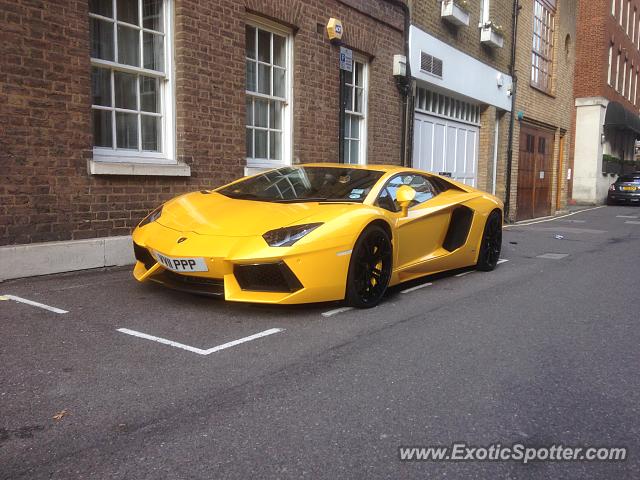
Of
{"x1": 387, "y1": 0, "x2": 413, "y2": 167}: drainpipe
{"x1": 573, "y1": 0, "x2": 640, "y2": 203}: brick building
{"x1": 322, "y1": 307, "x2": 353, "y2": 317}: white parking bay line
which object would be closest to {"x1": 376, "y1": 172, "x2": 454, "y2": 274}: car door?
{"x1": 322, "y1": 307, "x2": 353, "y2": 317}: white parking bay line

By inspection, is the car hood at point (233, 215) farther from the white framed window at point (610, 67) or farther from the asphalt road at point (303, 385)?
the white framed window at point (610, 67)

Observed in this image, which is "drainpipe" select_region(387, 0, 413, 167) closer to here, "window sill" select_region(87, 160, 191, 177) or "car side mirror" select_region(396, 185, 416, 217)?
"window sill" select_region(87, 160, 191, 177)

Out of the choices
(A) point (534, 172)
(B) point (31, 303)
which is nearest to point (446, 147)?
(A) point (534, 172)

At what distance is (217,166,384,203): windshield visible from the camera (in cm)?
531

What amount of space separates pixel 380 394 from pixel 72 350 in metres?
1.90

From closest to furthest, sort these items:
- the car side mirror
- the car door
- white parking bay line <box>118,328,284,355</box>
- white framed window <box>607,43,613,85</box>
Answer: white parking bay line <box>118,328,284,355</box>
the car side mirror
the car door
white framed window <box>607,43,613,85</box>

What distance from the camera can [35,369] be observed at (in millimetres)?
3289

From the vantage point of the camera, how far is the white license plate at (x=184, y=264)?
4.32m

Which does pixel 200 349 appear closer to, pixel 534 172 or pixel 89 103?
pixel 89 103

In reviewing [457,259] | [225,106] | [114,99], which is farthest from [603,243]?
[114,99]

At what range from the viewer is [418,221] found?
562 centimetres

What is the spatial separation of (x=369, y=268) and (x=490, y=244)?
2.67 m

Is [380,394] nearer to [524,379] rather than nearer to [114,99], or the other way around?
[524,379]

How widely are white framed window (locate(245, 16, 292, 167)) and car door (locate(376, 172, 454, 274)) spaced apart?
10.3 ft
